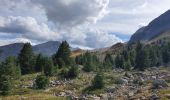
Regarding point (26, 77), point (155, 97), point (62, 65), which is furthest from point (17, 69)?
point (155, 97)

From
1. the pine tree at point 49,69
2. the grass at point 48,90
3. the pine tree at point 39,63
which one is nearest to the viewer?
the grass at point 48,90

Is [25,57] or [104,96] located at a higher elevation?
[25,57]

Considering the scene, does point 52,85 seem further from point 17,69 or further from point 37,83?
point 17,69

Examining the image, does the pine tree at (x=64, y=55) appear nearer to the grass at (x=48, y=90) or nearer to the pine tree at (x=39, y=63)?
the pine tree at (x=39, y=63)

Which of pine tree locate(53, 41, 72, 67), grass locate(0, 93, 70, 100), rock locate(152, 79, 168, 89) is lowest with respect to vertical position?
grass locate(0, 93, 70, 100)

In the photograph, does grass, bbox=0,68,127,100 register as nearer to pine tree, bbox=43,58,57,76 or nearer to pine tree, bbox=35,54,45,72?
pine tree, bbox=43,58,57,76

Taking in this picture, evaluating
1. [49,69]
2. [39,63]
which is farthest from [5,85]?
[39,63]

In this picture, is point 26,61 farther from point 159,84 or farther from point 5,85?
point 159,84

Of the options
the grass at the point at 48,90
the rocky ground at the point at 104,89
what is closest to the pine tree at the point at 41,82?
the rocky ground at the point at 104,89

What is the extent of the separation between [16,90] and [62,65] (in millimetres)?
43716

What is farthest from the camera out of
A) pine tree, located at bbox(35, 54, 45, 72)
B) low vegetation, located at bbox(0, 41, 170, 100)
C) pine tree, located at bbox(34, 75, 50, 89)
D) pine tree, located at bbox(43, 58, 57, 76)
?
pine tree, located at bbox(35, 54, 45, 72)


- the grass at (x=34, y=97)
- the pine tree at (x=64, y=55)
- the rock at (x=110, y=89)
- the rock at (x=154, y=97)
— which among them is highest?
the pine tree at (x=64, y=55)

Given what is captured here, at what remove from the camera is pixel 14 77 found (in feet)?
405

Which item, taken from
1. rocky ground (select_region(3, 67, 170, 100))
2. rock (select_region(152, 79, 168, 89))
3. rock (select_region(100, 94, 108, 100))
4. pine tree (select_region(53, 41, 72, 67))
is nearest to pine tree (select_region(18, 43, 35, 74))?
pine tree (select_region(53, 41, 72, 67))
